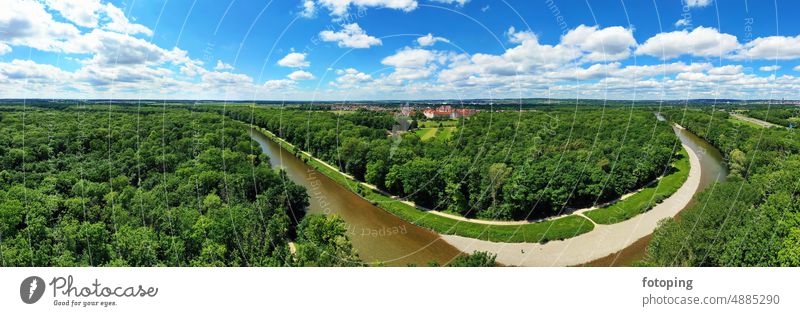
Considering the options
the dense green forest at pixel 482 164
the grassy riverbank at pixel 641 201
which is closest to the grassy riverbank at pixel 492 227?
the dense green forest at pixel 482 164

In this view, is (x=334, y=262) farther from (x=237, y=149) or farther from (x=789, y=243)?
(x=237, y=149)

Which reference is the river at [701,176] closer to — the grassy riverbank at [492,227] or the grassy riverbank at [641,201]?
the grassy riverbank at [641,201]

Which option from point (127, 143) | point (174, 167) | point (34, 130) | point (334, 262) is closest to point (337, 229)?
point (334, 262)

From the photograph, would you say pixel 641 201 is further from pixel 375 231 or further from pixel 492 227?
pixel 375 231
